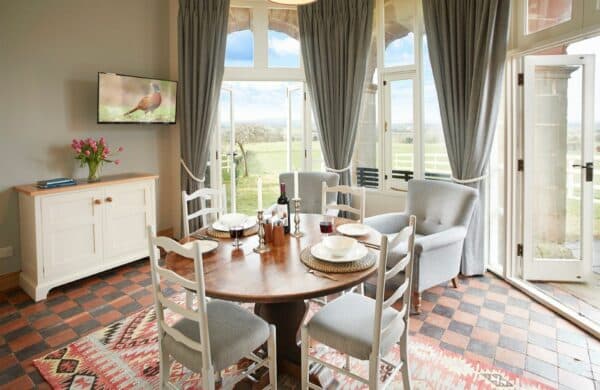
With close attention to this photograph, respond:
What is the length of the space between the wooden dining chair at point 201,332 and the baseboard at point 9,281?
8.15 ft

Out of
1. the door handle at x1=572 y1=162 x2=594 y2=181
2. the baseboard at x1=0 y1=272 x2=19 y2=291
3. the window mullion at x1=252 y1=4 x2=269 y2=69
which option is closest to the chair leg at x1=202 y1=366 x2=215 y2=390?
the baseboard at x1=0 y1=272 x2=19 y2=291

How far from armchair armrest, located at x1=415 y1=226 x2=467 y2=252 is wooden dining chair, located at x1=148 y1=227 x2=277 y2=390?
57.1 inches

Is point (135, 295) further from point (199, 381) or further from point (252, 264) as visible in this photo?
point (252, 264)

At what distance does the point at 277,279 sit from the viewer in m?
1.74

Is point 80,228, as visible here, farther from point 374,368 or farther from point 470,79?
point 470,79

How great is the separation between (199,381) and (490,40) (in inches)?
133

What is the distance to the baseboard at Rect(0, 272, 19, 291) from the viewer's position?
3316mm

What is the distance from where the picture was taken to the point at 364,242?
221cm

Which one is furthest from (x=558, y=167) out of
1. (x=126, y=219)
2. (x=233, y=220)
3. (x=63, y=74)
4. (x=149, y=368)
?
(x=63, y=74)

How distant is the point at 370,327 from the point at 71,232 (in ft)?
9.25

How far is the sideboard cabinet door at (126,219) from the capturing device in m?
3.62

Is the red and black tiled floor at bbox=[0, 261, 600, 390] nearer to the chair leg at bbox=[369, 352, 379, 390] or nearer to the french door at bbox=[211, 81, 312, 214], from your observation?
the chair leg at bbox=[369, 352, 379, 390]

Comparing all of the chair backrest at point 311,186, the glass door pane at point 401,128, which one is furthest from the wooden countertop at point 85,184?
the glass door pane at point 401,128

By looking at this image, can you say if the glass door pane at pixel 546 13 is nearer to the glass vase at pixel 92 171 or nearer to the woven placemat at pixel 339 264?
the woven placemat at pixel 339 264
